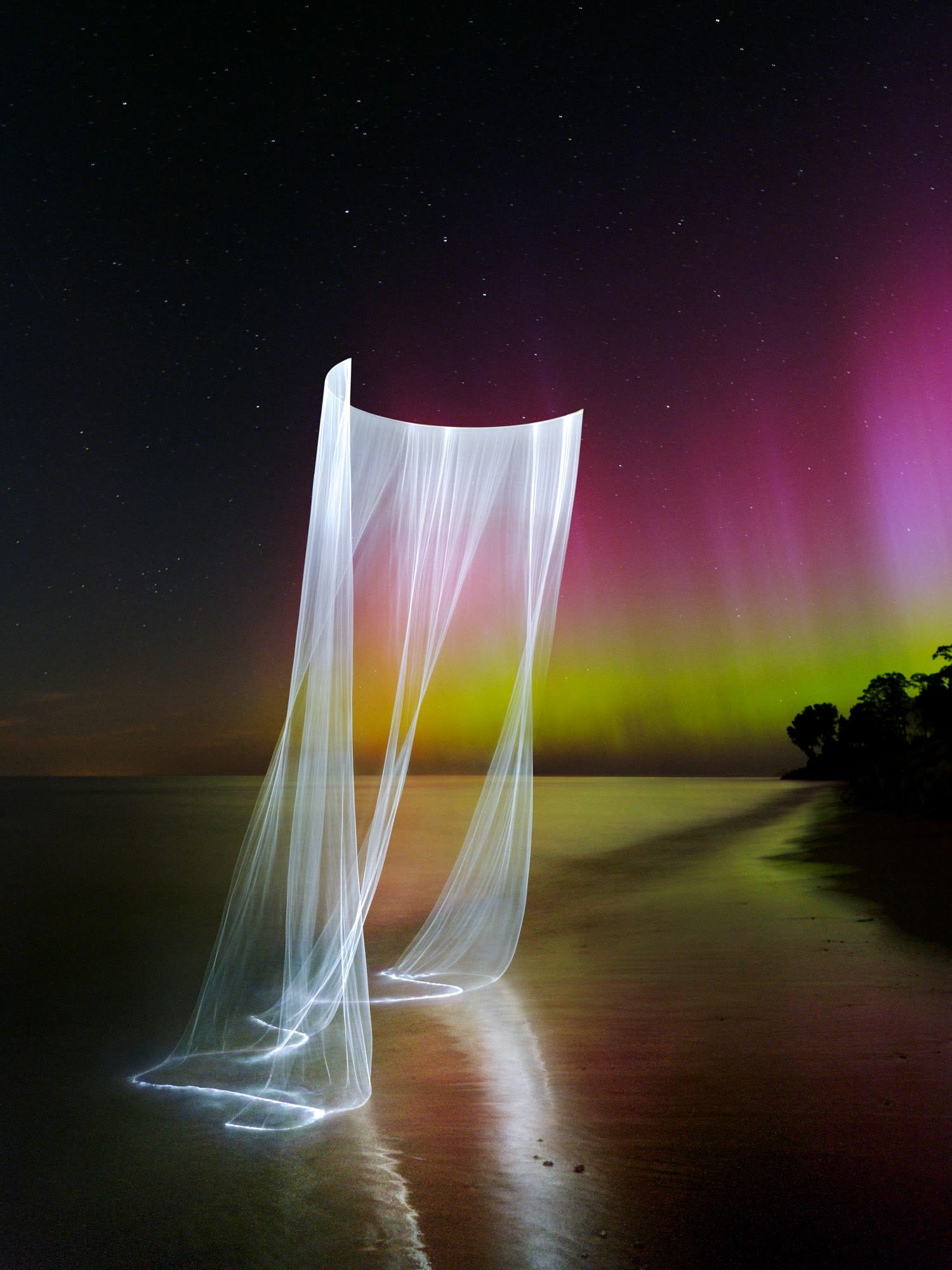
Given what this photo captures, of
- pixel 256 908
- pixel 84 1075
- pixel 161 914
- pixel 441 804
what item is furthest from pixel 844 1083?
pixel 441 804

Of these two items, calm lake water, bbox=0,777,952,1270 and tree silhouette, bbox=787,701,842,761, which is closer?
calm lake water, bbox=0,777,952,1270

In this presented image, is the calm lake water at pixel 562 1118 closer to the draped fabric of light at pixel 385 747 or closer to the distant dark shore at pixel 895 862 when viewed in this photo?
the distant dark shore at pixel 895 862

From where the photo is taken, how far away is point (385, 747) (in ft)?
23.3

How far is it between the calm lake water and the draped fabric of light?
41 cm

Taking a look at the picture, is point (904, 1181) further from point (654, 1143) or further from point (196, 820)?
point (196, 820)

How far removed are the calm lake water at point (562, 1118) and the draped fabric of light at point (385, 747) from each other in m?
0.41

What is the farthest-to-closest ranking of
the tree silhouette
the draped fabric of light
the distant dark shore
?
the tree silhouette, the distant dark shore, the draped fabric of light

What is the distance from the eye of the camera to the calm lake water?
3.60 m

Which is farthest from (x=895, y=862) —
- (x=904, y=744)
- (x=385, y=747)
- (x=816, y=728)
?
(x=816, y=728)

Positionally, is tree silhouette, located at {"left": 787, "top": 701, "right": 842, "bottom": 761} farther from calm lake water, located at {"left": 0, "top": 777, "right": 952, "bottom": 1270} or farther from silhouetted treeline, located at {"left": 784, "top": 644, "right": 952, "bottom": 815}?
calm lake water, located at {"left": 0, "top": 777, "right": 952, "bottom": 1270}

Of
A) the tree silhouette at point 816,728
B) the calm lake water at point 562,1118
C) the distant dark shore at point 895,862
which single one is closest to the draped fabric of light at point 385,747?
the calm lake water at point 562,1118

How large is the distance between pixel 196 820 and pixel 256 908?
90.6ft

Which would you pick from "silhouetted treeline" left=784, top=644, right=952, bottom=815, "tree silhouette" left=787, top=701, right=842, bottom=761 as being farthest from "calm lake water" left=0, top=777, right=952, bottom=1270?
"tree silhouette" left=787, top=701, right=842, bottom=761

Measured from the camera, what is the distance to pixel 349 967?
5508 millimetres
